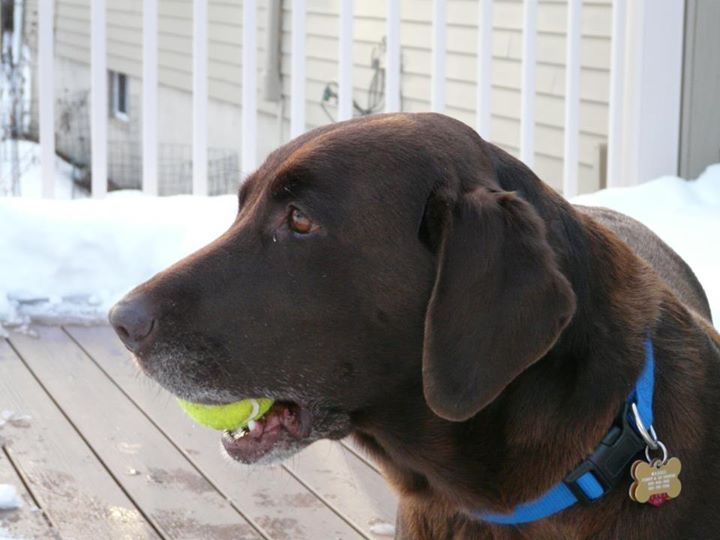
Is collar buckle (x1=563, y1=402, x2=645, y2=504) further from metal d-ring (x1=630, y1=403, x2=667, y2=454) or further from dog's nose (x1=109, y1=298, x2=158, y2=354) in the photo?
dog's nose (x1=109, y1=298, x2=158, y2=354)

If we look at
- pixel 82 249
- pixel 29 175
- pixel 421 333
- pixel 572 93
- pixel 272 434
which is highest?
pixel 572 93

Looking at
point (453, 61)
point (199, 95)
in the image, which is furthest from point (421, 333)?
point (453, 61)

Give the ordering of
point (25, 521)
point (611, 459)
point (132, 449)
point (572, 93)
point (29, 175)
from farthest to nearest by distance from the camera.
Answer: point (29, 175) < point (572, 93) < point (132, 449) < point (25, 521) < point (611, 459)

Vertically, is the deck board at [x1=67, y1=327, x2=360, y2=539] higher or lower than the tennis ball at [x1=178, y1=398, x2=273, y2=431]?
lower

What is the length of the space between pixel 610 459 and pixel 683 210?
365cm

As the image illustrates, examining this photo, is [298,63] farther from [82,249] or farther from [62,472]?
[62,472]

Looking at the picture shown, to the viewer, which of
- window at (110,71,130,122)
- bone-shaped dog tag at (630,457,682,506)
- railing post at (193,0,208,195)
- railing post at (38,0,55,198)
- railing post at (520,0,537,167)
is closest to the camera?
bone-shaped dog tag at (630,457,682,506)

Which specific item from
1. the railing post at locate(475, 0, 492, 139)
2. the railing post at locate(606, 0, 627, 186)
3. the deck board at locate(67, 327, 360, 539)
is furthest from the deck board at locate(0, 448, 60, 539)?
the railing post at locate(606, 0, 627, 186)

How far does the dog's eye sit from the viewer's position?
90.4 inches

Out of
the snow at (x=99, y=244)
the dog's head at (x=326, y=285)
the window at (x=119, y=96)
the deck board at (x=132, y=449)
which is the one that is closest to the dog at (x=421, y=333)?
the dog's head at (x=326, y=285)

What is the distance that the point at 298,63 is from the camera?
5.97 m

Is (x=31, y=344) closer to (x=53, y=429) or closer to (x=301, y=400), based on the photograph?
(x=53, y=429)

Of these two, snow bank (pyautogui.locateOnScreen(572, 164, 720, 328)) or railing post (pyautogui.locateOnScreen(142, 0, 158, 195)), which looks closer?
snow bank (pyautogui.locateOnScreen(572, 164, 720, 328))

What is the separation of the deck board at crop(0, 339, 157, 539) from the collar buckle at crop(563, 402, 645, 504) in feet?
4.43
